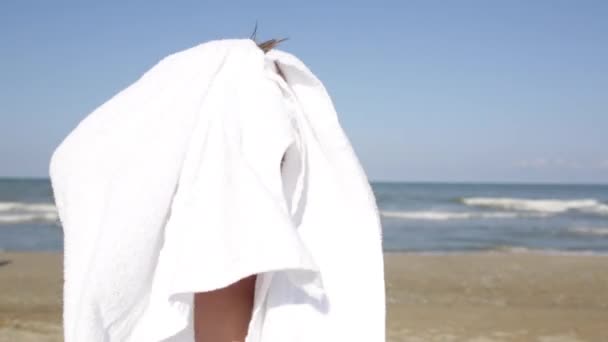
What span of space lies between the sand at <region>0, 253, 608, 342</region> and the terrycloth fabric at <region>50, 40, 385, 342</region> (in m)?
4.65

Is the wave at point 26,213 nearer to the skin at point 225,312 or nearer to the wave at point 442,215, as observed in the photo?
the wave at point 442,215

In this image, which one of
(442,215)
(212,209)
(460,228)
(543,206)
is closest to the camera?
(212,209)

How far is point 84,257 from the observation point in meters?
1.26

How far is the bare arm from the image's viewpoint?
132cm

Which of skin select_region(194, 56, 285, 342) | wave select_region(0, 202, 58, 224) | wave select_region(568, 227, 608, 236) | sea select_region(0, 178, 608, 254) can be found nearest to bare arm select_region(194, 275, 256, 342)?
skin select_region(194, 56, 285, 342)

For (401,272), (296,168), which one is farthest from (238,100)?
(401,272)

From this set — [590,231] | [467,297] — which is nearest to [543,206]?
[590,231]

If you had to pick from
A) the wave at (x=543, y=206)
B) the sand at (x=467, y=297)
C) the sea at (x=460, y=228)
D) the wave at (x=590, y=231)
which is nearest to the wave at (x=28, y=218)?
the sea at (x=460, y=228)

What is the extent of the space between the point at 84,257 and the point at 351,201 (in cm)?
61

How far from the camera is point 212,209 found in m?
1.23

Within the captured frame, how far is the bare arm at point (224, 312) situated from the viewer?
4.34ft

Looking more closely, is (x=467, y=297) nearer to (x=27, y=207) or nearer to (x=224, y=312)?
(x=224, y=312)

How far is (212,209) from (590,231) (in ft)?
61.9

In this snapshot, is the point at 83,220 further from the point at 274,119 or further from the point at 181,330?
the point at 274,119
